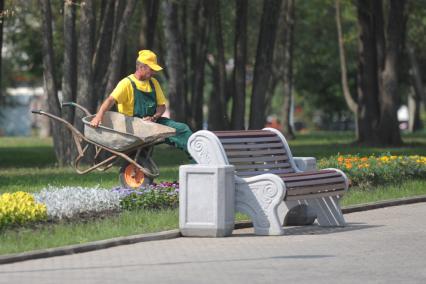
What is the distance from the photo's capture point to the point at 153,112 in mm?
17172

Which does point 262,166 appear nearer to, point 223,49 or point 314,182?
point 314,182

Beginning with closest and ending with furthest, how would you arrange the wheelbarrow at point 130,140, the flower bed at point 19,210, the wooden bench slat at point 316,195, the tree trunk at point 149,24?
1. the flower bed at point 19,210
2. the wooden bench slat at point 316,195
3. the wheelbarrow at point 130,140
4. the tree trunk at point 149,24

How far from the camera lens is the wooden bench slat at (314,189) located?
14.0 m

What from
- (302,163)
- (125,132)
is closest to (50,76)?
(125,132)

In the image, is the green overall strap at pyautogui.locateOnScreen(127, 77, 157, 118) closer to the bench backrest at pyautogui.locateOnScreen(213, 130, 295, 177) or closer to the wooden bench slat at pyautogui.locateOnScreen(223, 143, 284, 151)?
the bench backrest at pyautogui.locateOnScreen(213, 130, 295, 177)

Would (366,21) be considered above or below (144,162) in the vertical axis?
above

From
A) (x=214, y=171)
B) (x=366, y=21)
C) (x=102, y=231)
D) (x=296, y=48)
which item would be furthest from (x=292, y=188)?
(x=296, y=48)

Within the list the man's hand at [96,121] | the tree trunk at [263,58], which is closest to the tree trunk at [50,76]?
the tree trunk at [263,58]

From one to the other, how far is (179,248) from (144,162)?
15.8 feet

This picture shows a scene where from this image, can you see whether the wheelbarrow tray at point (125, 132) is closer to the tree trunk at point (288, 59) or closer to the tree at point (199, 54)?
the tree at point (199, 54)

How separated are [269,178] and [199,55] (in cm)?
3305

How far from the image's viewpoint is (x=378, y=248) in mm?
12812

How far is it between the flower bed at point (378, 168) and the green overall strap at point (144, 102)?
3715 millimetres

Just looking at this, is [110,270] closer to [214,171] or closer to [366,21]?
[214,171]
